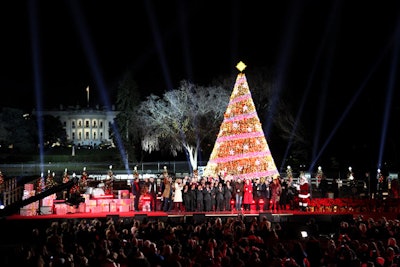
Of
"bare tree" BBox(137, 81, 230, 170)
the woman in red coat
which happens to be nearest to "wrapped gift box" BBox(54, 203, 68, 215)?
the woman in red coat

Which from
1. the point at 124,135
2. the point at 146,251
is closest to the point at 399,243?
the point at 146,251

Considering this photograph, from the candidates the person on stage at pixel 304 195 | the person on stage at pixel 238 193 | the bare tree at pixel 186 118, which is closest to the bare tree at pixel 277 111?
the bare tree at pixel 186 118

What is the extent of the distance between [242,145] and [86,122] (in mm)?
112717

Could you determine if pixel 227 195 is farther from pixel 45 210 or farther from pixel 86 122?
pixel 86 122

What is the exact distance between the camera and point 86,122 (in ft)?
453

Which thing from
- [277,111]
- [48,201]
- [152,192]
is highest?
[277,111]

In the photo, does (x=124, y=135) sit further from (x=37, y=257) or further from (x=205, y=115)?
(x=37, y=257)

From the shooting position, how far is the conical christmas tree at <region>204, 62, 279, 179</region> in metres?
29.5

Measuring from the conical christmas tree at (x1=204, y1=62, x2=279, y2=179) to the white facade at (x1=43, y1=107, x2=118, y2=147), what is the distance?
108259mm

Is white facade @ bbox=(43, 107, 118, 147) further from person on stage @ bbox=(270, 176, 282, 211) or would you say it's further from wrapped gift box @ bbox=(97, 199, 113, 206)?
person on stage @ bbox=(270, 176, 282, 211)

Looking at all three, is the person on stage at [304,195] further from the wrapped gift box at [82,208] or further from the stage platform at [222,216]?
the wrapped gift box at [82,208]

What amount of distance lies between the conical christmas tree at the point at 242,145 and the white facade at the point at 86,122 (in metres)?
108

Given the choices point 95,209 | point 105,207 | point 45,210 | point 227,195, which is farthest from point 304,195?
point 45,210

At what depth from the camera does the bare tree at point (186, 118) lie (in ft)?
179
